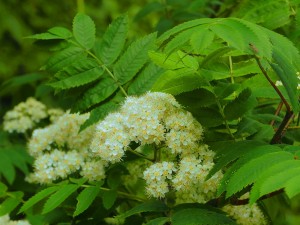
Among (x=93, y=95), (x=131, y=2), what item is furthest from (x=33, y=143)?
(x=131, y=2)

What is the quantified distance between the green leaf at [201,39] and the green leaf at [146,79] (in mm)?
484

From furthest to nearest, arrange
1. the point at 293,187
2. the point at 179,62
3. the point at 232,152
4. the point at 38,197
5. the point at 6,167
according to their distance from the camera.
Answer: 1. the point at 6,167
2. the point at 38,197
3. the point at 179,62
4. the point at 232,152
5. the point at 293,187

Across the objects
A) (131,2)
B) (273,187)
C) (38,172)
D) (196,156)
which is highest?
(273,187)

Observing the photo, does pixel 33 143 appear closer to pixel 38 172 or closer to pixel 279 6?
pixel 38 172

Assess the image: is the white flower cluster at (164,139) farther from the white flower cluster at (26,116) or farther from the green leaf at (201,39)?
the white flower cluster at (26,116)

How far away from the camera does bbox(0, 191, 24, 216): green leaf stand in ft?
5.12

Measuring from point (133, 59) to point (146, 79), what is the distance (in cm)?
6

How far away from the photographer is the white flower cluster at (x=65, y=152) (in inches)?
60.0

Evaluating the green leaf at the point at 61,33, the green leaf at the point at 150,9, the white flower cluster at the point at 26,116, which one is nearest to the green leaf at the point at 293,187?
the green leaf at the point at 61,33

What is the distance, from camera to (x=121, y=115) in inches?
54.1

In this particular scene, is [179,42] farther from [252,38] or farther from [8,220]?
[8,220]

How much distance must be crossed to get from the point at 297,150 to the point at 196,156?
26cm

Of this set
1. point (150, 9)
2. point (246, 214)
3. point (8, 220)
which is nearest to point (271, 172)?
point (246, 214)

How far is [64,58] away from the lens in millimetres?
1609
